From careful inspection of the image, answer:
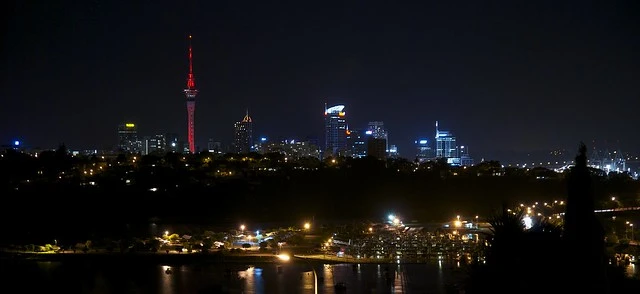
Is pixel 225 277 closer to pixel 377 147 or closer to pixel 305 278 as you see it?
pixel 305 278

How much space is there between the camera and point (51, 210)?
24.2 meters

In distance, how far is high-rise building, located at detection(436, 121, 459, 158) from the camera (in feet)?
278

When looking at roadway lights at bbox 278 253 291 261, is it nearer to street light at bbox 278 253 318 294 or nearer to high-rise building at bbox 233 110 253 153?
street light at bbox 278 253 318 294

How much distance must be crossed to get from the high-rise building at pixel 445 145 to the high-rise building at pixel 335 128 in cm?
1145

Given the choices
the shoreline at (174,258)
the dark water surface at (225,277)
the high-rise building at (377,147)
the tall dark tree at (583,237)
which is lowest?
the dark water surface at (225,277)

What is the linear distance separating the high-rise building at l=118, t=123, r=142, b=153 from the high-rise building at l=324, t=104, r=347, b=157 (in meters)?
21.4

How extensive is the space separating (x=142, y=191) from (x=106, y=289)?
15716mm

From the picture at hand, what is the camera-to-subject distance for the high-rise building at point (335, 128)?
272 ft

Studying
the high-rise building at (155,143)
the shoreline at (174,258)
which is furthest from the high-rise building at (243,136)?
the shoreline at (174,258)

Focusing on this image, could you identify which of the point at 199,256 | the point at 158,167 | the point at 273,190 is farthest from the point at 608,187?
the point at 199,256

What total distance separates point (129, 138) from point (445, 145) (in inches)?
1445

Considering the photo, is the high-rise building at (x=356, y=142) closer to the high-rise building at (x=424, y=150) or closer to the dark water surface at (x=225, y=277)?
the high-rise building at (x=424, y=150)

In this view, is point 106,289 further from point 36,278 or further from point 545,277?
point 545,277

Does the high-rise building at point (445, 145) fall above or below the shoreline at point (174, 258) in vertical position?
above
